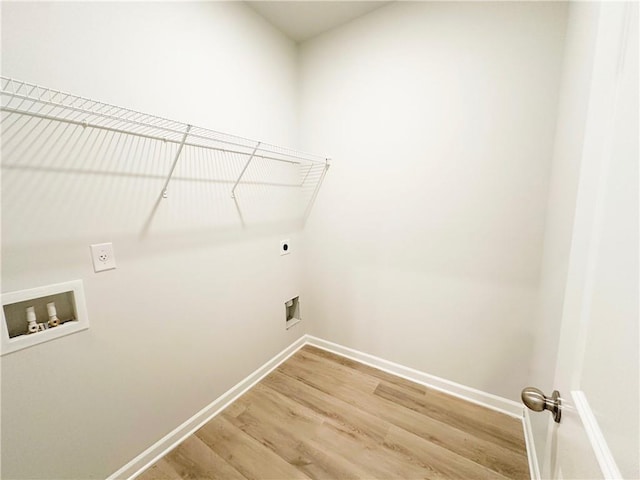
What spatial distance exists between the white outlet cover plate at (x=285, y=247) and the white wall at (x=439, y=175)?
315 millimetres

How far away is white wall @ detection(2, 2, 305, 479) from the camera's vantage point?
36.4 inches

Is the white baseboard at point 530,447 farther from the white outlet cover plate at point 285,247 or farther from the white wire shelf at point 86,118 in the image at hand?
the white wire shelf at point 86,118

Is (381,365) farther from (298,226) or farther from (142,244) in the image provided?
(142,244)

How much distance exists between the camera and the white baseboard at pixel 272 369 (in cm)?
132

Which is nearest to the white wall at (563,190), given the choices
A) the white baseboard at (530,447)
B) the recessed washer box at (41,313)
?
the white baseboard at (530,447)

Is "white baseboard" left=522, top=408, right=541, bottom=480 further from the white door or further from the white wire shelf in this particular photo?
the white wire shelf

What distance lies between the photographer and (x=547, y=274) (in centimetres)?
125

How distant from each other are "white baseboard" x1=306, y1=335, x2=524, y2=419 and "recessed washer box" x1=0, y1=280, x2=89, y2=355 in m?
1.80

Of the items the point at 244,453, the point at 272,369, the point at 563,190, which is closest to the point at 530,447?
the point at 563,190

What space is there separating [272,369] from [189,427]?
2.29 ft

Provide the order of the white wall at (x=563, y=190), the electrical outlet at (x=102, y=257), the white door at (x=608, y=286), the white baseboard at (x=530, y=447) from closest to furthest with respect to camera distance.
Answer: the white door at (x=608, y=286) → the white wall at (x=563, y=190) → the electrical outlet at (x=102, y=257) → the white baseboard at (x=530, y=447)

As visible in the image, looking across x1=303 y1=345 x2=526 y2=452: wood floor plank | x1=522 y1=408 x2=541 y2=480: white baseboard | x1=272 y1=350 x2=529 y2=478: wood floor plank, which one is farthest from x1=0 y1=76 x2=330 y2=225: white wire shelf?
x1=522 y1=408 x2=541 y2=480: white baseboard

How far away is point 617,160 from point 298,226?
200 centimetres

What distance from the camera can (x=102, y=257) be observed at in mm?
1100
